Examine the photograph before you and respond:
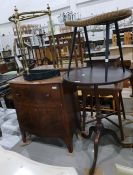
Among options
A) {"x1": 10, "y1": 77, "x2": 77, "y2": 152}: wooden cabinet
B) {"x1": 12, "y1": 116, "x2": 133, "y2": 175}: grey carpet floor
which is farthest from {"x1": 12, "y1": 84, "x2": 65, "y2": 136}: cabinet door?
{"x1": 12, "y1": 116, "x2": 133, "y2": 175}: grey carpet floor

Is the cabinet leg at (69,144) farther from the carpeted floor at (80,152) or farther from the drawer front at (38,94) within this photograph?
the drawer front at (38,94)

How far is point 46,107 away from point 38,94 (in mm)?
149

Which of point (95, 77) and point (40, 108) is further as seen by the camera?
point (40, 108)

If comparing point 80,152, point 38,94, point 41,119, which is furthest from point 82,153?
point 38,94

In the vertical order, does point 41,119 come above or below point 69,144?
above

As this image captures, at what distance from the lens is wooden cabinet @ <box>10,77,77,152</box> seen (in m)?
1.94

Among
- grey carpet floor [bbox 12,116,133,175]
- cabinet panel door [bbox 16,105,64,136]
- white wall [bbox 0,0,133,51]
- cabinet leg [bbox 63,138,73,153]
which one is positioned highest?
white wall [bbox 0,0,133,51]

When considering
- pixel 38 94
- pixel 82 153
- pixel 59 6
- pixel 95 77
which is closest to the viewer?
pixel 95 77

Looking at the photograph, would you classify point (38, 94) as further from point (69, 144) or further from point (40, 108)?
point (69, 144)

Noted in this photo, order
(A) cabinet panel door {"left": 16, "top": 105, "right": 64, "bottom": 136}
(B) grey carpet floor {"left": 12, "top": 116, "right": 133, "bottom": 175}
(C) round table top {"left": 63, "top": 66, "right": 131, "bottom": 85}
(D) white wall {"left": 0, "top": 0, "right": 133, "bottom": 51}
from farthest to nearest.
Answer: (D) white wall {"left": 0, "top": 0, "right": 133, "bottom": 51} < (A) cabinet panel door {"left": 16, "top": 105, "right": 64, "bottom": 136} < (B) grey carpet floor {"left": 12, "top": 116, "right": 133, "bottom": 175} < (C) round table top {"left": 63, "top": 66, "right": 131, "bottom": 85}

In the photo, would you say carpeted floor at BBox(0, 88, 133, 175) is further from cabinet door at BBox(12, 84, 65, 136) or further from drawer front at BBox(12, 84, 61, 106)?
drawer front at BBox(12, 84, 61, 106)

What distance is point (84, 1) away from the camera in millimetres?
5934

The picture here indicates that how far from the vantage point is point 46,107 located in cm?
202

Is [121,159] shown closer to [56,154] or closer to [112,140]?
[112,140]
